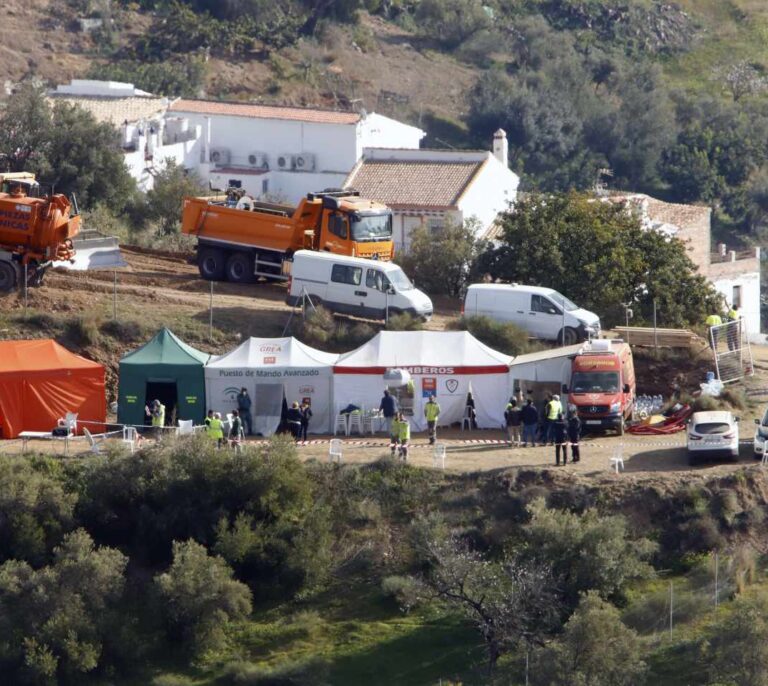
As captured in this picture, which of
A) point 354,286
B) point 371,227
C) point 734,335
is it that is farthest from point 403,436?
point 371,227

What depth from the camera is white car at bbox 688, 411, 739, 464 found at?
3212 cm

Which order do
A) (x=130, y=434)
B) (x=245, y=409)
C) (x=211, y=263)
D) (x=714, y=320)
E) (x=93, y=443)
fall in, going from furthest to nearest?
(x=211, y=263) → (x=714, y=320) → (x=245, y=409) → (x=130, y=434) → (x=93, y=443)

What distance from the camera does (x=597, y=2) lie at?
9881 centimetres

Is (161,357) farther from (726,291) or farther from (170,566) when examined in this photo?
(726,291)

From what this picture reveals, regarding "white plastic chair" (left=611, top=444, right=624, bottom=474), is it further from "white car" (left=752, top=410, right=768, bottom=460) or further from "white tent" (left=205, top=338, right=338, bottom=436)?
"white tent" (left=205, top=338, right=338, bottom=436)

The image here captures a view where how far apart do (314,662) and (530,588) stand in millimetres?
3526

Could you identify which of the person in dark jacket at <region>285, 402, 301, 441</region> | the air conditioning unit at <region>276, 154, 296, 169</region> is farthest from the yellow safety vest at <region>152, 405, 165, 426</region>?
the air conditioning unit at <region>276, 154, 296, 169</region>

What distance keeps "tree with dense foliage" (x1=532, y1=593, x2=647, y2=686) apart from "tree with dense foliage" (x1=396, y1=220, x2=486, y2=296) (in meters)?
19.7

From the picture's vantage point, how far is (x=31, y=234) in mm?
40469

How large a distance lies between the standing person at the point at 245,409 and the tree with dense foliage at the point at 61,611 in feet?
16.6

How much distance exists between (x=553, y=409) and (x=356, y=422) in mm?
4428

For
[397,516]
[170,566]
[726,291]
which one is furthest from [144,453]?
[726,291]

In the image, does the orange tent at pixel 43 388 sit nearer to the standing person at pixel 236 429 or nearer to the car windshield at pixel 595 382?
the standing person at pixel 236 429

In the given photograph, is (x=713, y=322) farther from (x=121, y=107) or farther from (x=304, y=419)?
(x=121, y=107)
